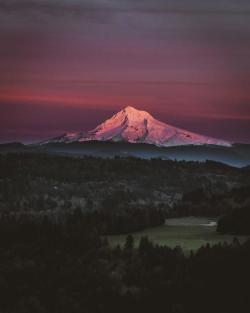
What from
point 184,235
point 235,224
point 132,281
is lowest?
point 132,281

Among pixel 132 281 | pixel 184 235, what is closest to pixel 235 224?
pixel 184 235

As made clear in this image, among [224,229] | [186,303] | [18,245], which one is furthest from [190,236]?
[18,245]

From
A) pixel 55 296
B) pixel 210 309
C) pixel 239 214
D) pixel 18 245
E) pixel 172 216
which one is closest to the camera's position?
pixel 210 309

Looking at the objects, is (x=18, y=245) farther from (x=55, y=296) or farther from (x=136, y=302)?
(x=136, y=302)

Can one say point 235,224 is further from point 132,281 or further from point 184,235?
point 132,281

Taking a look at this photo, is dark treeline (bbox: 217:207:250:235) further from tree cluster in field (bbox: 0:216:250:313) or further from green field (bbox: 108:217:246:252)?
tree cluster in field (bbox: 0:216:250:313)

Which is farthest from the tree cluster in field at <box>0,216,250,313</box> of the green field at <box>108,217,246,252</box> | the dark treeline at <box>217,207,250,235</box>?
the dark treeline at <box>217,207,250,235</box>
